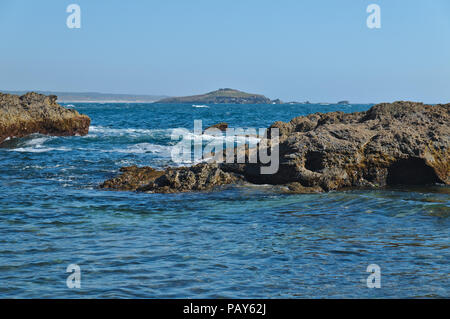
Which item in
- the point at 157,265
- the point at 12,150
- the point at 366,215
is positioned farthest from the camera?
the point at 12,150

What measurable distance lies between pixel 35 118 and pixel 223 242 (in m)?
21.5

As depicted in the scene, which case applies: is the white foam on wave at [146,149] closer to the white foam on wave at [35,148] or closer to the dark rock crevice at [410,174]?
the white foam on wave at [35,148]

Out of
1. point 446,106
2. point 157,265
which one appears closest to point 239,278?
point 157,265

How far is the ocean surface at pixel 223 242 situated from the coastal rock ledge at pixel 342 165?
554 mm

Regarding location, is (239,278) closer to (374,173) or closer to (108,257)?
(108,257)

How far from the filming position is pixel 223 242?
7926mm

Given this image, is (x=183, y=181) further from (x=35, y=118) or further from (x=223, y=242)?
(x=35, y=118)

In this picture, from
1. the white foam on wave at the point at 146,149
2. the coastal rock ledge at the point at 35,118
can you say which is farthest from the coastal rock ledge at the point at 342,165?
the coastal rock ledge at the point at 35,118

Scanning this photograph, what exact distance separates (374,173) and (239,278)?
714 centimetres

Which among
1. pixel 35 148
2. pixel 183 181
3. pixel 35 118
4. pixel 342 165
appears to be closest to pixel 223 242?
pixel 183 181

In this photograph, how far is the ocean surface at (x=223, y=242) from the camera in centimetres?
606

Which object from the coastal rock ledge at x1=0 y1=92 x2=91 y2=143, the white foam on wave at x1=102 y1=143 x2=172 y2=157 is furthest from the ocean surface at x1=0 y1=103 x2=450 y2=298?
the coastal rock ledge at x1=0 y1=92 x2=91 y2=143
